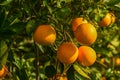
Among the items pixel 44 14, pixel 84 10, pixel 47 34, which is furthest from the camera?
pixel 84 10

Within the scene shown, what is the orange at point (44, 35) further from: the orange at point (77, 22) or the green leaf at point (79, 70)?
the green leaf at point (79, 70)

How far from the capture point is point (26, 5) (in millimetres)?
2031

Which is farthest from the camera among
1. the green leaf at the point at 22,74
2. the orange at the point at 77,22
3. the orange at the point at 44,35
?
the green leaf at the point at 22,74

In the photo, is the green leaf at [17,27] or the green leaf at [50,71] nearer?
→ the green leaf at [17,27]

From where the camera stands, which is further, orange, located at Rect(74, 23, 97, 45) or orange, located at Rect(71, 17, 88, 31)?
orange, located at Rect(71, 17, 88, 31)

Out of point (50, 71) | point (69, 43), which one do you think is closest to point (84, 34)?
point (69, 43)

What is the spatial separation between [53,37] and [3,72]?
0.47 m

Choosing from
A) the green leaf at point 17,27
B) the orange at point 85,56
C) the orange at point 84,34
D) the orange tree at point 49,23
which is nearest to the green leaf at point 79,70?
the orange tree at point 49,23

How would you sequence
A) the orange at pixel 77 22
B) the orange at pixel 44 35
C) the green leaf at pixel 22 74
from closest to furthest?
1. the orange at pixel 44 35
2. the orange at pixel 77 22
3. the green leaf at pixel 22 74

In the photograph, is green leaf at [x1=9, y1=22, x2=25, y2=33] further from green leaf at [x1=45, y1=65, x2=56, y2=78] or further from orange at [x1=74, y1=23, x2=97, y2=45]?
green leaf at [x1=45, y1=65, x2=56, y2=78]

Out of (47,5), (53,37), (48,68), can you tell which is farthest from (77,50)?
(48,68)

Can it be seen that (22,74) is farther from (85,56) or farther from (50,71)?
(85,56)

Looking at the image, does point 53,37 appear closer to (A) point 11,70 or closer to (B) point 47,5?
(B) point 47,5

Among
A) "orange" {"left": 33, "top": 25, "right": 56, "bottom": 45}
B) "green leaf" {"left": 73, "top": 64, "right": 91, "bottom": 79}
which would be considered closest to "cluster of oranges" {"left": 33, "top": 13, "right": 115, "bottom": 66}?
"orange" {"left": 33, "top": 25, "right": 56, "bottom": 45}
